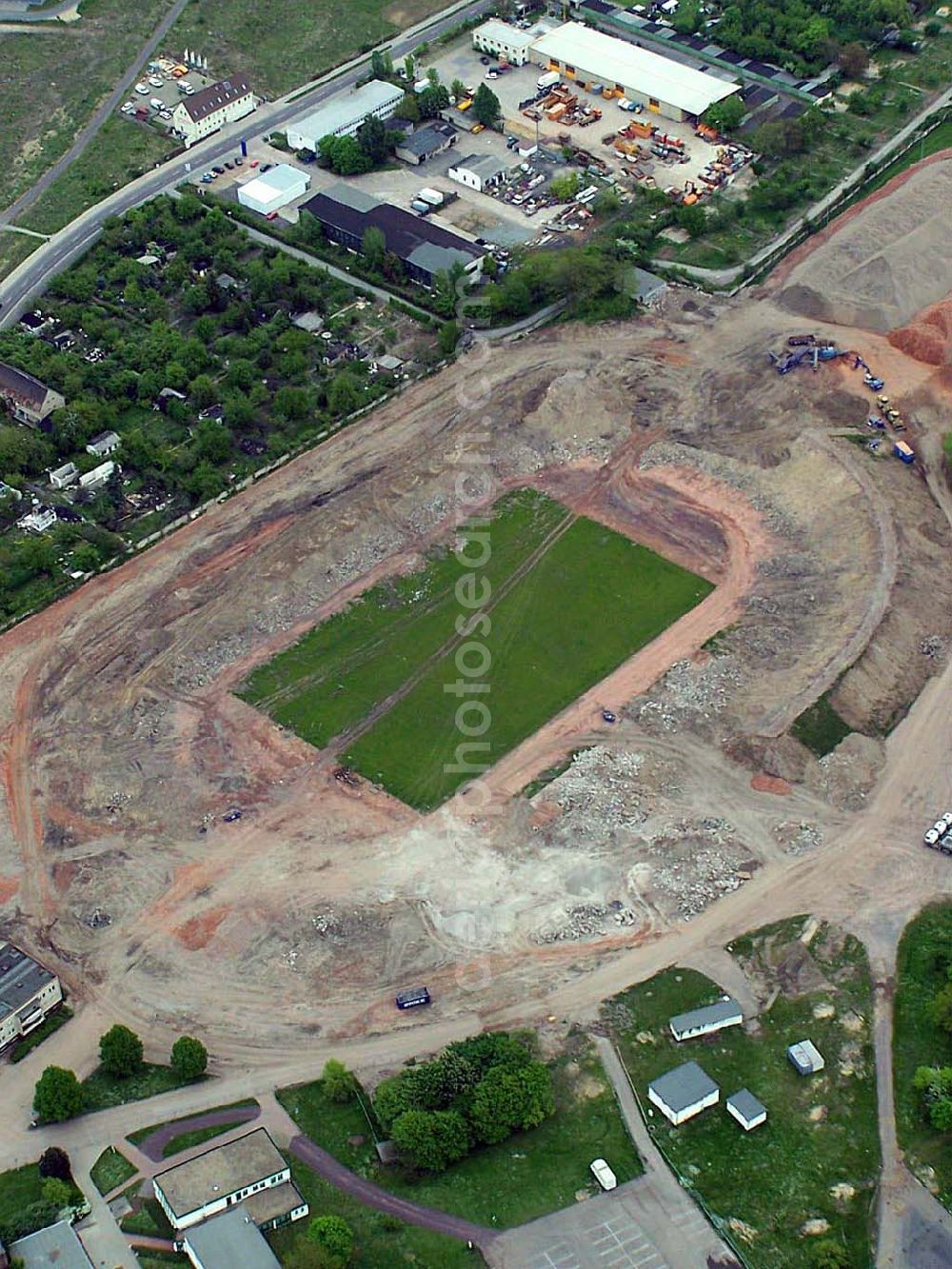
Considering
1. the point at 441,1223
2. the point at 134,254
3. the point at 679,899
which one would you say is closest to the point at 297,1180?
the point at 441,1223

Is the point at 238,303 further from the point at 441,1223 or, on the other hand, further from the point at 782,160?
the point at 441,1223

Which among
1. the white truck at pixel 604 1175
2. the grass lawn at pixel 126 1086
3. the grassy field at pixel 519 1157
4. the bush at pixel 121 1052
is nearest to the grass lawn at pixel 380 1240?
the grassy field at pixel 519 1157

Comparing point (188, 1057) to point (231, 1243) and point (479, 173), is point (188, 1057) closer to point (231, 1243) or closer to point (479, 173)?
point (231, 1243)

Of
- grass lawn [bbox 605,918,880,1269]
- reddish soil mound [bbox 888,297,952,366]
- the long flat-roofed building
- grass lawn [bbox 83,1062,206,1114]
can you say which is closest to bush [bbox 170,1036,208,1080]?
grass lawn [bbox 83,1062,206,1114]

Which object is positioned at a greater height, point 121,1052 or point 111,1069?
point 121,1052

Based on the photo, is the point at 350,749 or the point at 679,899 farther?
the point at 350,749

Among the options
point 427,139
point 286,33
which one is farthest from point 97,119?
point 427,139

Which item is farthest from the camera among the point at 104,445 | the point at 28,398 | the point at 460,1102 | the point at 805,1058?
the point at 28,398
